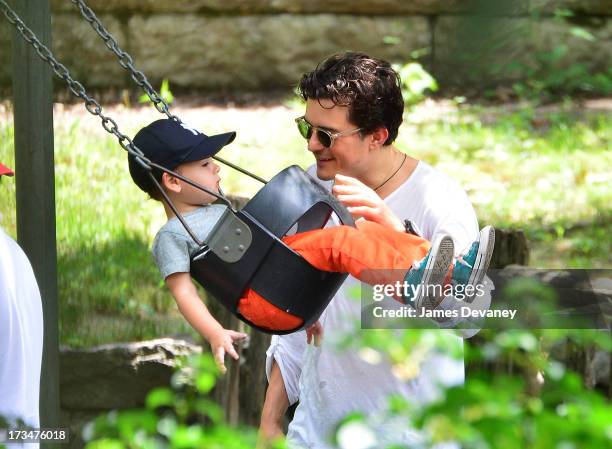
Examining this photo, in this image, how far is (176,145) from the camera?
3.16 meters

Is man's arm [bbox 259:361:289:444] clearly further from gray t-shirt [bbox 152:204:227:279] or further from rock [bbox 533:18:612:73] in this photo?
rock [bbox 533:18:612:73]

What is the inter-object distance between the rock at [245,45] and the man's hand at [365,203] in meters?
5.35

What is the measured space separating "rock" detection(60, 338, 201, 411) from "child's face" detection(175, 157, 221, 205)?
1.80 metres

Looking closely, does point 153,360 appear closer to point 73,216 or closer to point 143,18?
point 73,216

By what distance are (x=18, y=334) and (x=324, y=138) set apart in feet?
3.10

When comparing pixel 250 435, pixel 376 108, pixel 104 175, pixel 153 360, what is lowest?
pixel 250 435

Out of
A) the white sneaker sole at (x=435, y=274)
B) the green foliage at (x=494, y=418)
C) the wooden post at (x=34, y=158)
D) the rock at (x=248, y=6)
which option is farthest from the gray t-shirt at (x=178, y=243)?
the rock at (x=248, y=6)

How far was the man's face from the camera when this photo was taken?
10.4 ft

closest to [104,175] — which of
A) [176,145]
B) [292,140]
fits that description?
[292,140]

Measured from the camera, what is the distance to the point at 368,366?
3066 millimetres

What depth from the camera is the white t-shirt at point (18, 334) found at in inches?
111

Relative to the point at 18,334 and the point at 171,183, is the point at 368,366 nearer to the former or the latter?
the point at 171,183

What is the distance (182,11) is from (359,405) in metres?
5.59

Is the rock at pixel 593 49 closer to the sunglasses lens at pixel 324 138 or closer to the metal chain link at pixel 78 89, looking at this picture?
the sunglasses lens at pixel 324 138
